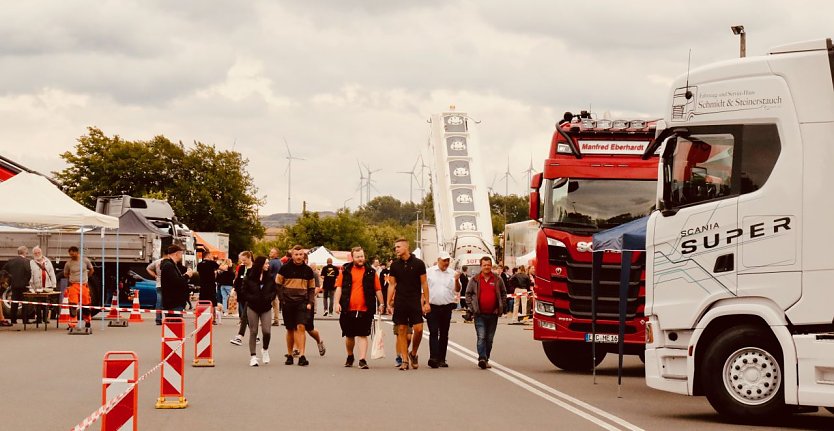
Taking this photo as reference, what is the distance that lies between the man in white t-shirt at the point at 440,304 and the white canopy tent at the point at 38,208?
408 inches

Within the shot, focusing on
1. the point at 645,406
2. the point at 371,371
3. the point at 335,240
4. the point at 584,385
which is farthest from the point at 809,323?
the point at 335,240

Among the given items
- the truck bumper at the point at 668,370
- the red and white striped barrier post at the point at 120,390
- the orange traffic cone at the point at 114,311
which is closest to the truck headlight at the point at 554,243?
the truck bumper at the point at 668,370

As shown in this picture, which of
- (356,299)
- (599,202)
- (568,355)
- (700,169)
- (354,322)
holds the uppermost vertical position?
(700,169)

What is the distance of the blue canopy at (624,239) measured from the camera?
57.1 ft

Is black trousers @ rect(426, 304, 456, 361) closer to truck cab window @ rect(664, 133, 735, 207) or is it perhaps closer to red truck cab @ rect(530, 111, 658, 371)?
red truck cab @ rect(530, 111, 658, 371)

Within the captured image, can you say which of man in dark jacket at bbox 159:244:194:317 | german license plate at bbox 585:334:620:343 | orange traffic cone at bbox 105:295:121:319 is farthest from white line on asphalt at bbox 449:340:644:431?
orange traffic cone at bbox 105:295:121:319

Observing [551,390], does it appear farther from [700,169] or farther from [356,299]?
[356,299]

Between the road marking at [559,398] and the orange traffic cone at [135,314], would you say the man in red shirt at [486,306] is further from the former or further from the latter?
the orange traffic cone at [135,314]

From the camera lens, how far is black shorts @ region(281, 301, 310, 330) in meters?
21.4

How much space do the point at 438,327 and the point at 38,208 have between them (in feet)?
38.1

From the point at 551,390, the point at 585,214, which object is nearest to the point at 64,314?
the point at 585,214

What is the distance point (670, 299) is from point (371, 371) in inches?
278

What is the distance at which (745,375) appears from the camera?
13.6 meters

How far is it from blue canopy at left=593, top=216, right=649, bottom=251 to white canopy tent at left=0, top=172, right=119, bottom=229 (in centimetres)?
1484
